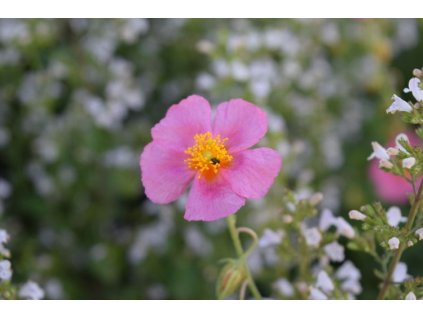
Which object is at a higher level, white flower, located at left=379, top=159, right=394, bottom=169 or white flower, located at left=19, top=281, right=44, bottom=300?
white flower, located at left=379, top=159, right=394, bottom=169

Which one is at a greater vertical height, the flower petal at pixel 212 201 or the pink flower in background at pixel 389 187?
the flower petal at pixel 212 201

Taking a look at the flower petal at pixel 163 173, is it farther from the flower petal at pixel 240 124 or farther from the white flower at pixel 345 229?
the white flower at pixel 345 229

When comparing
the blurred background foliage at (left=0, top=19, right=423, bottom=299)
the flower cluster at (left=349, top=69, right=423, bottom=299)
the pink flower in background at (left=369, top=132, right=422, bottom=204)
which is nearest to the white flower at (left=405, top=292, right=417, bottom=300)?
the flower cluster at (left=349, top=69, right=423, bottom=299)

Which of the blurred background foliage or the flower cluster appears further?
the blurred background foliage

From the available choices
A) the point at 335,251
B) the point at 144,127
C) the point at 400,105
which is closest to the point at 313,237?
the point at 335,251

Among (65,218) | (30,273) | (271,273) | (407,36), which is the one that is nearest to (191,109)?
(271,273)

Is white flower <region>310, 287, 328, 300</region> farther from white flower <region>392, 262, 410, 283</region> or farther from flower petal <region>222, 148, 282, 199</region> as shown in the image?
flower petal <region>222, 148, 282, 199</region>

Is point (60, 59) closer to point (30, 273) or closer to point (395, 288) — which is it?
point (30, 273)

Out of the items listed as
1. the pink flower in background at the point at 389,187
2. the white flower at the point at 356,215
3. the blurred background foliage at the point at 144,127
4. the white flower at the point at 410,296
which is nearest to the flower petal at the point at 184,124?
the white flower at the point at 356,215
